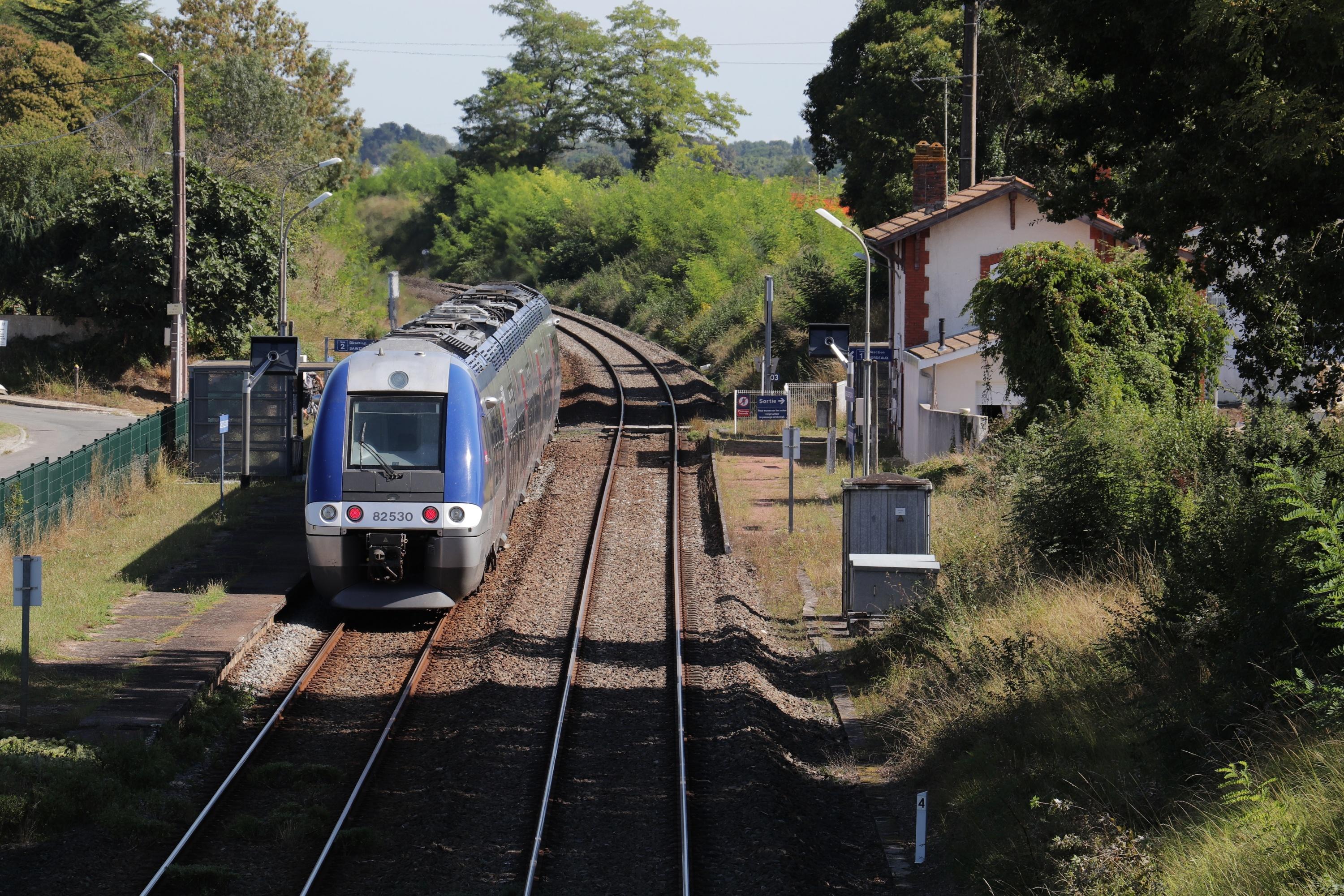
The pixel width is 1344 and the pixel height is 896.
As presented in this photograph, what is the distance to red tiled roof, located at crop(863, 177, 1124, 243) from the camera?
27.0 meters

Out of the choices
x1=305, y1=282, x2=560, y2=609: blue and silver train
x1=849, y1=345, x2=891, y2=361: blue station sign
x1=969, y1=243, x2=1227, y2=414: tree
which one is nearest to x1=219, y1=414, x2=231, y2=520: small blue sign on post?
x1=305, y1=282, x2=560, y2=609: blue and silver train

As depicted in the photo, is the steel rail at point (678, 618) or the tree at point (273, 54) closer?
the steel rail at point (678, 618)

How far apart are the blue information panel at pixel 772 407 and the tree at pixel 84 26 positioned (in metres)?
46.9

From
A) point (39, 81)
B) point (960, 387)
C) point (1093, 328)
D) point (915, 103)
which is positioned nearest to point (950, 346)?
point (960, 387)

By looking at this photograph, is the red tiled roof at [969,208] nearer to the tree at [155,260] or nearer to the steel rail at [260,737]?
the steel rail at [260,737]

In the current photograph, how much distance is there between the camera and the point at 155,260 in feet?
112

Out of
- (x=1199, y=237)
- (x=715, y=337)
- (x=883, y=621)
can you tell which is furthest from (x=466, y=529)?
(x=715, y=337)

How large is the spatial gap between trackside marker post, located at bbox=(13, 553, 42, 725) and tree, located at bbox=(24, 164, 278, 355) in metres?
24.1

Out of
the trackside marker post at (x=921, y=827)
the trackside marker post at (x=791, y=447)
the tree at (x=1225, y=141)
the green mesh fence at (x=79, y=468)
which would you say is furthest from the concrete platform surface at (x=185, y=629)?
the tree at (x=1225, y=141)

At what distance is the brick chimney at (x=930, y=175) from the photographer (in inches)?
1185

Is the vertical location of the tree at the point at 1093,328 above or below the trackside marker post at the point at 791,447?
above


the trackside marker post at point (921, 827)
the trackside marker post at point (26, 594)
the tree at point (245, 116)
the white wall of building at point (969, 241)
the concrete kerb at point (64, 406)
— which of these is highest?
the tree at point (245, 116)

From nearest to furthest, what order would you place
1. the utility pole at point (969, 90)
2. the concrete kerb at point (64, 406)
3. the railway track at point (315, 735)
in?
the railway track at point (315, 735) < the utility pole at point (969, 90) < the concrete kerb at point (64, 406)

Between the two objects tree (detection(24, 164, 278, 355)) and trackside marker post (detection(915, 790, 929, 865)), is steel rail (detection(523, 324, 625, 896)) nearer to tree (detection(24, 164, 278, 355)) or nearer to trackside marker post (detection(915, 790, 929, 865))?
trackside marker post (detection(915, 790, 929, 865))
